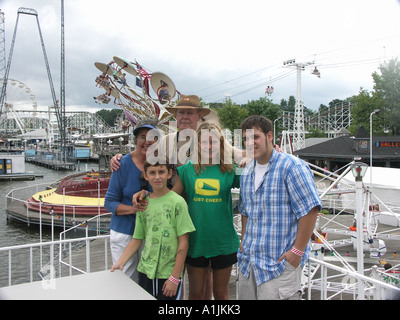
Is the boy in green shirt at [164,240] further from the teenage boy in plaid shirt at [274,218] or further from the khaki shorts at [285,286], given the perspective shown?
the khaki shorts at [285,286]

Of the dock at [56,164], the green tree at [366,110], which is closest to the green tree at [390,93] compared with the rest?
the green tree at [366,110]

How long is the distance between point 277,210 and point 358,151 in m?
29.8

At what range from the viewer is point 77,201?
1786cm

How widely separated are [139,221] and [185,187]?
0.50 m

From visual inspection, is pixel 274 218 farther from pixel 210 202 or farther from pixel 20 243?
pixel 20 243

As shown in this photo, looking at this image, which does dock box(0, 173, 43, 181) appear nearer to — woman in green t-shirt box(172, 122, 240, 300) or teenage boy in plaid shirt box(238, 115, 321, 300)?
woman in green t-shirt box(172, 122, 240, 300)

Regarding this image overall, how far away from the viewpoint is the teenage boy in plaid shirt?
231 centimetres

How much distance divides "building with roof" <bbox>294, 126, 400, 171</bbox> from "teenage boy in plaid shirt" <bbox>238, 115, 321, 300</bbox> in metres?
25.6

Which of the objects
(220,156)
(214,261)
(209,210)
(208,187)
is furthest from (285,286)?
(220,156)

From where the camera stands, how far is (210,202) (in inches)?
107

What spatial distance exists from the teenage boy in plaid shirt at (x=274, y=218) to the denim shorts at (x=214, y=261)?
0.24 metres

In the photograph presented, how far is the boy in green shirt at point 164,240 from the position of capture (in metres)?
2.60
